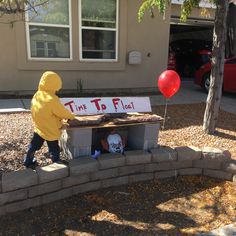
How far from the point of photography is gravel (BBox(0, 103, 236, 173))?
Result: 13.9ft

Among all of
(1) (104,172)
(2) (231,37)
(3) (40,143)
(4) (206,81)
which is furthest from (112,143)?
(2) (231,37)

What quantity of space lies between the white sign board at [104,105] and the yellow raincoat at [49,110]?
0.31m

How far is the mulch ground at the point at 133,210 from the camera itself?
10.4 ft

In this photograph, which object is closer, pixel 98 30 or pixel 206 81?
pixel 98 30

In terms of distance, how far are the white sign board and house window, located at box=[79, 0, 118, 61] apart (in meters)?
5.04

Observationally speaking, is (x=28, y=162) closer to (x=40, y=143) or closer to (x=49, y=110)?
(x=40, y=143)

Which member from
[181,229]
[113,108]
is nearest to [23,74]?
[113,108]

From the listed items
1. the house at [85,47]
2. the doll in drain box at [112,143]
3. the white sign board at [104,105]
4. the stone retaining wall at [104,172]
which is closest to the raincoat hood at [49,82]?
the white sign board at [104,105]

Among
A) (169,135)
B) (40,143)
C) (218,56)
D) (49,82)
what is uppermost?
(218,56)

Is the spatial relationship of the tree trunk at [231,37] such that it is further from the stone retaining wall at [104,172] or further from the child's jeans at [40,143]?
the child's jeans at [40,143]

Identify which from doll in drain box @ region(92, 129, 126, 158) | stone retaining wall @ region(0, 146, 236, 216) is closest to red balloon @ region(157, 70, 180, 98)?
stone retaining wall @ region(0, 146, 236, 216)

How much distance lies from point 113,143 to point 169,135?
1714 mm

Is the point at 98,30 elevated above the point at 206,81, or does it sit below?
above

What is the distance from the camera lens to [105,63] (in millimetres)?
9188
